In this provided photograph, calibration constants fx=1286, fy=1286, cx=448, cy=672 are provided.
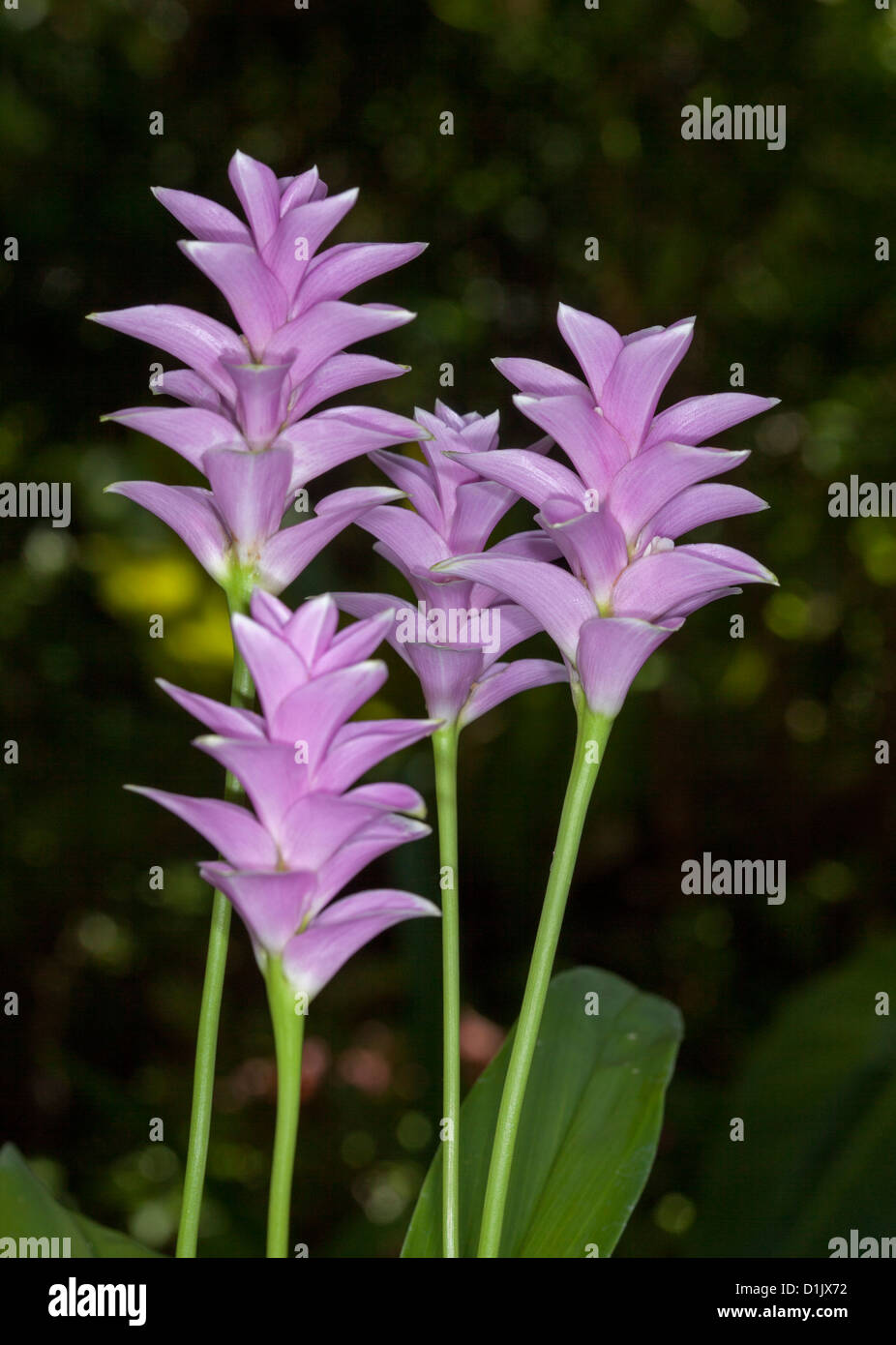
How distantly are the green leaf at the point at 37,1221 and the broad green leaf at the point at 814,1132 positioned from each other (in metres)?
0.31

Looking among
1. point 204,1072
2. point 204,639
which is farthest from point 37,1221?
point 204,639

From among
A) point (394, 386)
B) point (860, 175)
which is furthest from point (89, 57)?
point (860, 175)

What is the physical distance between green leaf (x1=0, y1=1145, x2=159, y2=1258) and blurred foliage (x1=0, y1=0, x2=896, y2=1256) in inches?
25.4

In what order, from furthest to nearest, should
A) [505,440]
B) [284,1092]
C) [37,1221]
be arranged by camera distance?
1. [505,440]
2. [37,1221]
3. [284,1092]

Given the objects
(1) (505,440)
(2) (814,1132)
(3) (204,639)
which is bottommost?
(2) (814,1132)

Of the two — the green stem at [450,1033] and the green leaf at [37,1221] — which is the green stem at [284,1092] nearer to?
the green stem at [450,1033]

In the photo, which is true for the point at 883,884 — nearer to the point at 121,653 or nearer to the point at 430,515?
the point at 121,653

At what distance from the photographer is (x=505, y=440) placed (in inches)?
47.3

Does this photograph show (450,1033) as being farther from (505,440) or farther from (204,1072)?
(505,440)

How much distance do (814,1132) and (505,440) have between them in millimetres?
696

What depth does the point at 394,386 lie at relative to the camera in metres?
1.28

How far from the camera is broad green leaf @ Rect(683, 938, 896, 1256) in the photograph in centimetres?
61
